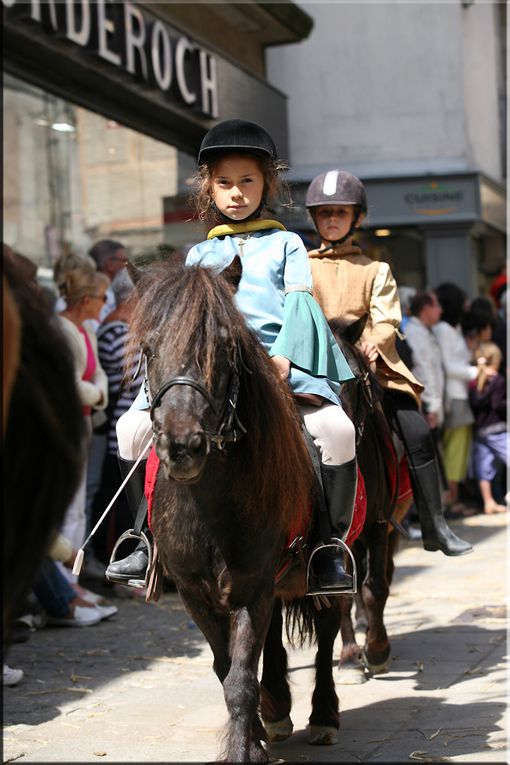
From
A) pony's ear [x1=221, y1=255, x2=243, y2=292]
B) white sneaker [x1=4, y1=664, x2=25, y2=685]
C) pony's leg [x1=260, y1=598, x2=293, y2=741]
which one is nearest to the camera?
pony's ear [x1=221, y1=255, x2=243, y2=292]

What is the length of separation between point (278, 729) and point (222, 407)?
189 cm

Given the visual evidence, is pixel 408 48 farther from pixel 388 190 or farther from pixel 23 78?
pixel 23 78

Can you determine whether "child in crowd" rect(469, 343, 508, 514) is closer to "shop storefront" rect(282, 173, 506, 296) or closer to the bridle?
"shop storefront" rect(282, 173, 506, 296)

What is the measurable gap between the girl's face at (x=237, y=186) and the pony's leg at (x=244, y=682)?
1696mm

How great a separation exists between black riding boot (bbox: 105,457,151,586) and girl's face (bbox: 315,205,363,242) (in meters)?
2.28

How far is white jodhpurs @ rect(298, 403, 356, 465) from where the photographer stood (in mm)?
4922

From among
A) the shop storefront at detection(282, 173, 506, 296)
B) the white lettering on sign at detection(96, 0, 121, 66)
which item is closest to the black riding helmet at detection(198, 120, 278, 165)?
the white lettering on sign at detection(96, 0, 121, 66)

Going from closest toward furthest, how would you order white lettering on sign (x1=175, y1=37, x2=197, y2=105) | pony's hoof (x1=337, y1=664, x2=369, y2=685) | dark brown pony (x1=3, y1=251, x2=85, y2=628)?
dark brown pony (x1=3, y1=251, x2=85, y2=628)
pony's hoof (x1=337, y1=664, x2=369, y2=685)
white lettering on sign (x1=175, y1=37, x2=197, y2=105)

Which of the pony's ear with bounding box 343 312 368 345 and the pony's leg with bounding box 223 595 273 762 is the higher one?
the pony's ear with bounding box 343 312 368 345

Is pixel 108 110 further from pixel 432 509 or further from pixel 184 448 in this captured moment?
pixel 184 448

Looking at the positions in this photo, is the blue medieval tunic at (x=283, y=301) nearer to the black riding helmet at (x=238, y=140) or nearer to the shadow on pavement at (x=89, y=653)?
the black riding helmet at (x=238, y=140)

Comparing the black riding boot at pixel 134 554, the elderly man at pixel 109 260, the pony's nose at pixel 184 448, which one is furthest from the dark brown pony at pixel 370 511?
the elderly man at pixel 109 260

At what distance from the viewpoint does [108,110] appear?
12.9 metres

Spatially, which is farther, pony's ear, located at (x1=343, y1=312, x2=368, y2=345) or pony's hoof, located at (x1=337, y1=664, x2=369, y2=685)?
pony's hoof, located at (x1=337, y1=664, x2=369, y2=685)
